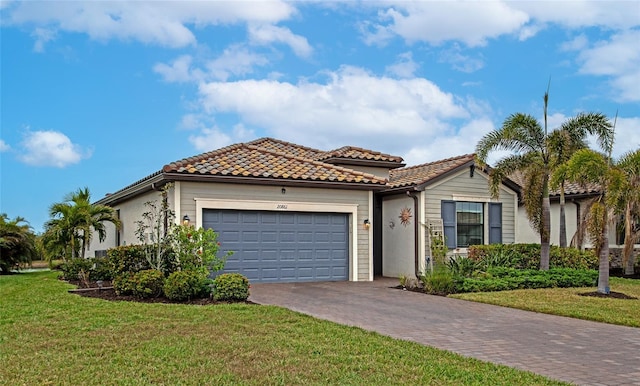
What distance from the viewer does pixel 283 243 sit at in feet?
56.6

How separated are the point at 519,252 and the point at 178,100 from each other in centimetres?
1100

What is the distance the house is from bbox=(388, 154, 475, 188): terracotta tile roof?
0.07 m

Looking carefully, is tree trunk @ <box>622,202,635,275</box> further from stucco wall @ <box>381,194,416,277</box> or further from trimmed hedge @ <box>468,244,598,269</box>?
stucco wall @ <box>381,194,416,277</box>

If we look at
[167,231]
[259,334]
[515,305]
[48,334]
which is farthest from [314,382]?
[167,231]

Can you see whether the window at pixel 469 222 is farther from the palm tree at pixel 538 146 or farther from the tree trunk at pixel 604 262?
the tree trunk at pixel 604 262

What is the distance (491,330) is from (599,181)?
7.09 metres

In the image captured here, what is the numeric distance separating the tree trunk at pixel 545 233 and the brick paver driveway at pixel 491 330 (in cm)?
504

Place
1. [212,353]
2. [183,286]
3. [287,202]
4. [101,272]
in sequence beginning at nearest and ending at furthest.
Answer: [212,353] < [183,286] < [287,202] < [101,272]

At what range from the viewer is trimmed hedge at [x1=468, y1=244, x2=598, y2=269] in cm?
1853

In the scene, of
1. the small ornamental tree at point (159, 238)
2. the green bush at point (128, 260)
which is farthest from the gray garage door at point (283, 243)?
the green bush at point (128, 260)

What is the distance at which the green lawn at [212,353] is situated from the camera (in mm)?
6652

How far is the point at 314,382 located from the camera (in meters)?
6.42

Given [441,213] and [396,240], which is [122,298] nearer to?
[396,240]

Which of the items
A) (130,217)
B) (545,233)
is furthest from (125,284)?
(545,233)
